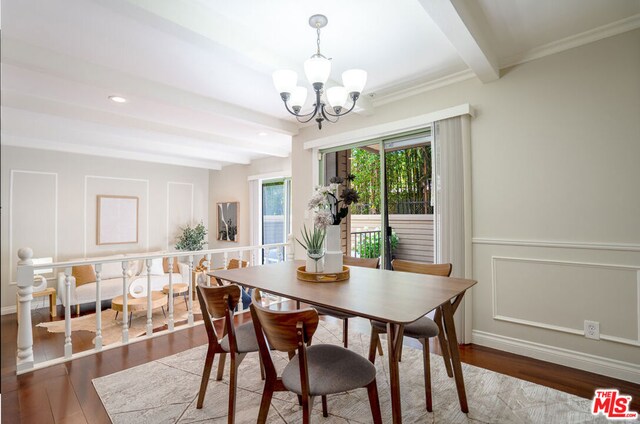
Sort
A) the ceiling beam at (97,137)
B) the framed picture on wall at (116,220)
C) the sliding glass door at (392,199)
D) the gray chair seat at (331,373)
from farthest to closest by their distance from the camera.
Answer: the framed picture on wall at (116,220)
the ceiling beam at (97,137)
the sliding glass door at (392,199)
the gray chair seat at (331,373)

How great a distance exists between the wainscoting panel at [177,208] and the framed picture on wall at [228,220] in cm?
64

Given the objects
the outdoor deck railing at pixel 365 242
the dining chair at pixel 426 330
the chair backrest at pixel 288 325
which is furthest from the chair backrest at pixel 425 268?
the chair backrest at pixel 288 325

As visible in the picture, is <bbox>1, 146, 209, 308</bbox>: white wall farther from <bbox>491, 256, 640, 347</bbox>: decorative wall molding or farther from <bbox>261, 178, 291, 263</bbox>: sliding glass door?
<bbox>491, 256, 640, 347</bbox>: decorative wall molding

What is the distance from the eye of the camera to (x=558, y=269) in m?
2.64

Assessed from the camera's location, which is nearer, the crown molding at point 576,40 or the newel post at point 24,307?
the crown molding at point 576,40

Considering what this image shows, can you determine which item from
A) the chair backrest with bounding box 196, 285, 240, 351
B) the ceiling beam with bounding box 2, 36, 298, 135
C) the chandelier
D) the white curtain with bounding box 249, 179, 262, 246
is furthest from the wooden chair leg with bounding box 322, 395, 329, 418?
the white curtain with bounding box 249, 179, 262, 246

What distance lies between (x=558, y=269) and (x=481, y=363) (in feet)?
3.14

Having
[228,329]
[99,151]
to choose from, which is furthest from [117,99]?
[99,151]

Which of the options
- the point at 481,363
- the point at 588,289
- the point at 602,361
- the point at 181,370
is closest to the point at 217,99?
the point at 181,370

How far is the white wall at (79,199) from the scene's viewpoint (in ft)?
16.5

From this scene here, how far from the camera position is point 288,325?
1452 millimetres

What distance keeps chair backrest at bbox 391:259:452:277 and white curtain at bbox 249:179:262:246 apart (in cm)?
421

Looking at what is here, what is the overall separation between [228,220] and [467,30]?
5.80 m

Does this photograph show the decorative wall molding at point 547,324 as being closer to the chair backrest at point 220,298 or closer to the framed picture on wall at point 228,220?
the chair backrest at point 220,298
